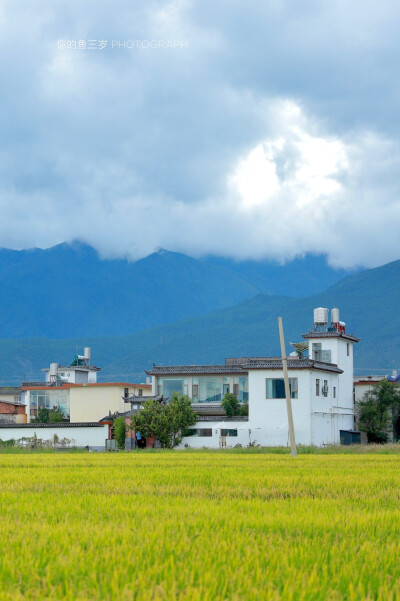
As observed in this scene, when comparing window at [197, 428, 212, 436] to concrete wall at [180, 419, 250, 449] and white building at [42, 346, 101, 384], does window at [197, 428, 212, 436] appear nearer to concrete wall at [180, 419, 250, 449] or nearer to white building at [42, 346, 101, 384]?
concrete wall at [180, 419, 250, 449]

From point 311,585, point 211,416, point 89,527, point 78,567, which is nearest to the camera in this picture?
point 311,585

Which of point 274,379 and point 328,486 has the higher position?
point 274,379

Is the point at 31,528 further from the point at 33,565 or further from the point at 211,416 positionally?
the point at 211,416

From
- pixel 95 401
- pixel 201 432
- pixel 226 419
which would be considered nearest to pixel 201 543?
pixel 201 432

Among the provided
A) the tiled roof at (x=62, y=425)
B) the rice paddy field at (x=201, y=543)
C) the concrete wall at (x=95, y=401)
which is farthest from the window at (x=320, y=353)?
the rice paddy field at (x=201, y=543)

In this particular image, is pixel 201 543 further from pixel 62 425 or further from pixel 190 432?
pixel 62 425

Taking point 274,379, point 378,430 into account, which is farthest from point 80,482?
point 378,430

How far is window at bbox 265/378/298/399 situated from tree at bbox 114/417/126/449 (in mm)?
9171

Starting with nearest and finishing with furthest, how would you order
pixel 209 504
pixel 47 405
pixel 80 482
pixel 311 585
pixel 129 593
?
1. pixel 129 593
2. pixel 311 585
3. pixel 209 504
4. pixel 80 482
5. pixel 47 405

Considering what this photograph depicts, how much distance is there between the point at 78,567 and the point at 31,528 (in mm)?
2477

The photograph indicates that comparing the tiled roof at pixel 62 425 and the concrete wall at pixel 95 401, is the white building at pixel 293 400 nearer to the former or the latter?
the tiled roof at pixel 62 425

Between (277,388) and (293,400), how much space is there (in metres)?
1.23

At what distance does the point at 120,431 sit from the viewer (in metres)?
49.5

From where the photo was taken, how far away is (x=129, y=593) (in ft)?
19.5
